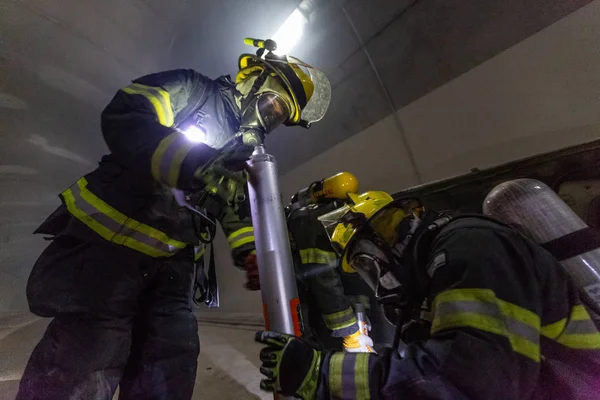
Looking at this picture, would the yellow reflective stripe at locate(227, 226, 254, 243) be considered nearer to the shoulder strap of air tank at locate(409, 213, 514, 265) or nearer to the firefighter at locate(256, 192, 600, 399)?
the firefighter at locate(256, 192, 600, 399)

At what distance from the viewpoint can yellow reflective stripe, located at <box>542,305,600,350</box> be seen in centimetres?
89

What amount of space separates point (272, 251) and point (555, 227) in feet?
4.08

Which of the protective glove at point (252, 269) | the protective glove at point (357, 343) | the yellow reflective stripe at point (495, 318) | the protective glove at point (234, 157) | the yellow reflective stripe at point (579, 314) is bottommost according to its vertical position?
the protective glove at point (357, 343)

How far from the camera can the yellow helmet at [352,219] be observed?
132cm

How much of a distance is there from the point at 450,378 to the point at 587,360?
0.53 meters

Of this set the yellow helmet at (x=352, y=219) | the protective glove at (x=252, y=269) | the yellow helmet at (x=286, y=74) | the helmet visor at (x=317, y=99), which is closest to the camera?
the yellow helmet at (x=352, y=219)

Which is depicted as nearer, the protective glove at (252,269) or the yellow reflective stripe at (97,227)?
the yellow reflective stripe at (97,227)

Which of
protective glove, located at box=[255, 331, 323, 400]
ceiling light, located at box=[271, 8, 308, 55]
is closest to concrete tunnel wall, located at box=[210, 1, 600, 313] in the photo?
ceiling light, located at box=[271, 8, 308, 55]

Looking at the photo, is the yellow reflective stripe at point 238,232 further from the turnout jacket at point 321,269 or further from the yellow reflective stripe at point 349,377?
the turnout jacket at point 321,269

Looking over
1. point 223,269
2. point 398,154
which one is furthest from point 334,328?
point 223,269

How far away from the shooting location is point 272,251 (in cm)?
129

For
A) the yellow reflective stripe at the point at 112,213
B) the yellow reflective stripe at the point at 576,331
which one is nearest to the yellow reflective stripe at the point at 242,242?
the yellow reflective stripe at the point at 112,213

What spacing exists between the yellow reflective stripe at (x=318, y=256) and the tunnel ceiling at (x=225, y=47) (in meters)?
1.39

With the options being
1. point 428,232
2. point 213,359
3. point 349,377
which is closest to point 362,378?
point 349,377
